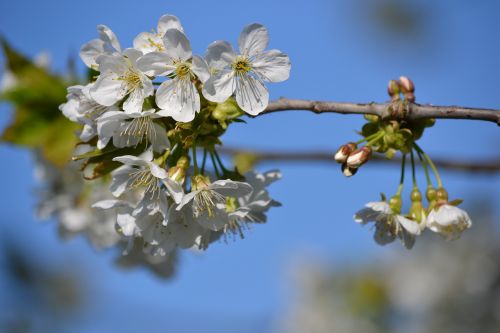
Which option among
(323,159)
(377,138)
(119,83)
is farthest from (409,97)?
(323,159)

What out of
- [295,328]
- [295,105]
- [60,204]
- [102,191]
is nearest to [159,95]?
[295,105]

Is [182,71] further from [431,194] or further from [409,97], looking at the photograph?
[431,194]

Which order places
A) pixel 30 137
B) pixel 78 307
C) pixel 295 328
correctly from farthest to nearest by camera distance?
pixel 78 307 → pixel 295 328 → pixel 30 137

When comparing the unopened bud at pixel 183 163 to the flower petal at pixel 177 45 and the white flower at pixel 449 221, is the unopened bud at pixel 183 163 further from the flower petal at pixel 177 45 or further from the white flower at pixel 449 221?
the white flower at pixel 449 221

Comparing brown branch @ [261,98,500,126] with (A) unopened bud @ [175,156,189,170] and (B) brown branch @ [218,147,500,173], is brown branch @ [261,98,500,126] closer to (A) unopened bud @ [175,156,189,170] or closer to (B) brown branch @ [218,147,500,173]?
(A) unopened bud @ [175,156,189,170]

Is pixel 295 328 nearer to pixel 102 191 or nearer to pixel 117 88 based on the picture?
pixel 102 191
